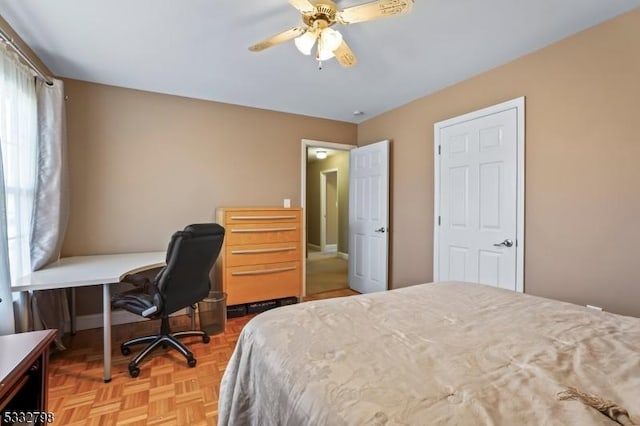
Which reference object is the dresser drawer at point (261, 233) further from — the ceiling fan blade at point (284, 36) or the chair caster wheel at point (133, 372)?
the ceiling fan blade at point (284, 36)

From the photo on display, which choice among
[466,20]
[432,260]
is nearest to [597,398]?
[466,20]

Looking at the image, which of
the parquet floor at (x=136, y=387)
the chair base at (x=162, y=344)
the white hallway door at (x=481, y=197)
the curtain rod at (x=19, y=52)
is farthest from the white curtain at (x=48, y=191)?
the white hallway door at (x=481, y=197)

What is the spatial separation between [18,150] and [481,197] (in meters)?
3.53

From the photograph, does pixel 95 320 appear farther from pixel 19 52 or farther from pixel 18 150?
pixel 19 52

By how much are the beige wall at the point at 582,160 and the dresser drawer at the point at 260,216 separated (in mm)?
2112

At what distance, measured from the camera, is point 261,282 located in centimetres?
327

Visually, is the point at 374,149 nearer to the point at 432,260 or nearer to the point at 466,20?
the point at 432,260

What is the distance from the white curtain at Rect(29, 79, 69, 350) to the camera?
2312 mm

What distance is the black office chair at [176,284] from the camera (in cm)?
208

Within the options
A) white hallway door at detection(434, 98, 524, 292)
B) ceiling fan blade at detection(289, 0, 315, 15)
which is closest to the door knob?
white hallway door at detection(434, 98, 524, 292)

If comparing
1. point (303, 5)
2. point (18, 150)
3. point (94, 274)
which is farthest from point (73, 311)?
point (303, 5)

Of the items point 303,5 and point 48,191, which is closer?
point 303,5

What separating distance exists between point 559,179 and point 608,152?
1.01 ft

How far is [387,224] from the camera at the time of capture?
3668mm
